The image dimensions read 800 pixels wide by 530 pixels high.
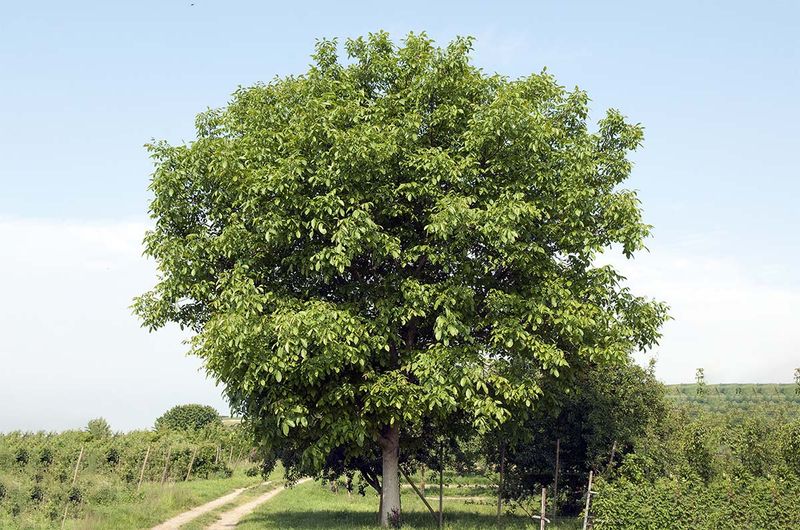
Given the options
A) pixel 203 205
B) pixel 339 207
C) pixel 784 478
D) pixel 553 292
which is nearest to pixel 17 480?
pixel 203 205

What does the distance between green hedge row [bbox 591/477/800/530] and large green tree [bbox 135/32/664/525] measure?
4756 mm

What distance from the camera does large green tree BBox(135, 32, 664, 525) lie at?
66.8ft

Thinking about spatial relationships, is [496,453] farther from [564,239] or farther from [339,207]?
[339,207]

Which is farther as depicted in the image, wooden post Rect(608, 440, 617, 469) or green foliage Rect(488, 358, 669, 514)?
green foliage Rect(488, 358, 669, 514)

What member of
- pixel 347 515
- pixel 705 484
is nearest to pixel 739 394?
pixel 705 484

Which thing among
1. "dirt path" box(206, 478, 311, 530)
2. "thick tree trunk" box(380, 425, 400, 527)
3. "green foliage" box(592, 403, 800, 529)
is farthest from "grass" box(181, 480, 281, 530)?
"green foliage" box(592, 403, 800, 529)

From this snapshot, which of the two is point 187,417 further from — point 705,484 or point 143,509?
point 705,484

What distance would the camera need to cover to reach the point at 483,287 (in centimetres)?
2341

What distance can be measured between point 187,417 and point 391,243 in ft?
294

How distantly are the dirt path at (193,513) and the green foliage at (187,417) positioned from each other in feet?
195

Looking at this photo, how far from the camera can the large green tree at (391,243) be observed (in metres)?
20.4

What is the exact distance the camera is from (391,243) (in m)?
20.7

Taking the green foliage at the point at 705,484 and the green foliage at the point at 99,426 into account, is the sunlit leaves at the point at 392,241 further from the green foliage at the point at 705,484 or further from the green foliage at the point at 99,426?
the green foliage at the point at 99,426

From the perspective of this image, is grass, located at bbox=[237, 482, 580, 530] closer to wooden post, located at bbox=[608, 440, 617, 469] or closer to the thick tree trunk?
the thick tree trunk
